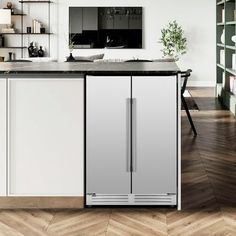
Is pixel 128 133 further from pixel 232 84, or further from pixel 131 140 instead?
pixel 232 84

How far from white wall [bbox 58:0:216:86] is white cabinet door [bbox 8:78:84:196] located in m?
9.47

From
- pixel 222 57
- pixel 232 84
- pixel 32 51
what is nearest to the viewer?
pixel 232 84

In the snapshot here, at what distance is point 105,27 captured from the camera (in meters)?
13.0

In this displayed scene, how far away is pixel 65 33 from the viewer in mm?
13188

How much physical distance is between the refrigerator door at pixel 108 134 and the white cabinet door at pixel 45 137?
64mm

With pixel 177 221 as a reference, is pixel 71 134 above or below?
above

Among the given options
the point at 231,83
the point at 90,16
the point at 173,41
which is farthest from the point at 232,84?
the point at 90,16

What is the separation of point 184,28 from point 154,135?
31.3ft

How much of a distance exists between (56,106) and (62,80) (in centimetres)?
18

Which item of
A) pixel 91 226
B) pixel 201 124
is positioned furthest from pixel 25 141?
pixel 201 124

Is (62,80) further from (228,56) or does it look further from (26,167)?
(228,56)

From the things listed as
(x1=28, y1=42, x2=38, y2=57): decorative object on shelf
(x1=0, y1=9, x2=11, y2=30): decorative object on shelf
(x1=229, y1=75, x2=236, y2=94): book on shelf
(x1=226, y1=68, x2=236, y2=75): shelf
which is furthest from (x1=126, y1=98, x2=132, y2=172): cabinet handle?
(x1=28, y1=42, x2=38, y2=57): decorative object on shelf

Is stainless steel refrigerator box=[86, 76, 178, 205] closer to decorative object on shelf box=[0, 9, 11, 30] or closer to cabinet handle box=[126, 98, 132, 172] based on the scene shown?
cabinet handle box=[126, 98, 132, 172]

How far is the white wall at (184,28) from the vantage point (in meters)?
13.0
